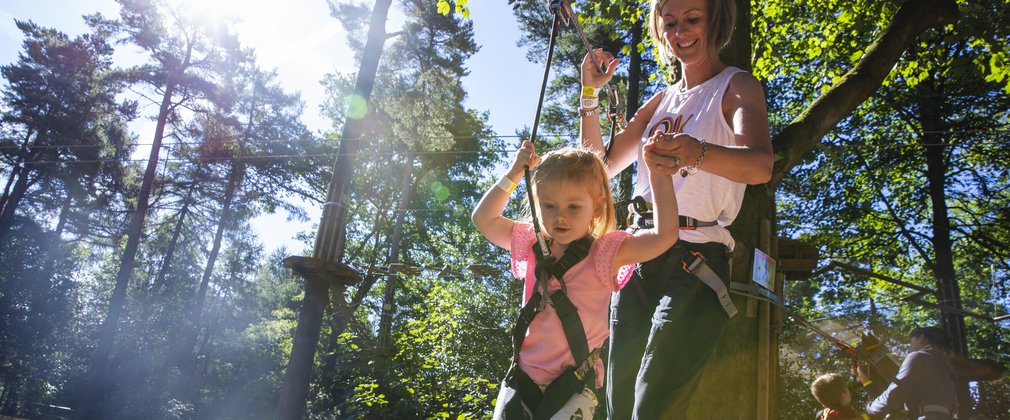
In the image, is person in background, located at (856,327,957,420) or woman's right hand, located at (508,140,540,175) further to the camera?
person in background, located at (856,327,957,420)

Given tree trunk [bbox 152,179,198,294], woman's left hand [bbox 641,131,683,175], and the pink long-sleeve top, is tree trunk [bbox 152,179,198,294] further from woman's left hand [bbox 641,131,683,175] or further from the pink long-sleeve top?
woman's left hand [bbox 641,131,683,175]

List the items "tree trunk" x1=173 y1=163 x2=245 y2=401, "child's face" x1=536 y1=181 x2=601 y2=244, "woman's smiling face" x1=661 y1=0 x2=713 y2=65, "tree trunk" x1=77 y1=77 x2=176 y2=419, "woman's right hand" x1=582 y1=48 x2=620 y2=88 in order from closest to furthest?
"child's face" x1=536 y1=181 x2=601 y2=244, "woman's smiling face" x1=661 y1=0 x2=713 y2=65, "woman's right hand" x1=582 y1=48 x2=620 y2=88, "tree trunk" x1=77 y1=77 x2=176 y2=419, "tree trunk" x1=173 y1=163 x2=245 y2=401

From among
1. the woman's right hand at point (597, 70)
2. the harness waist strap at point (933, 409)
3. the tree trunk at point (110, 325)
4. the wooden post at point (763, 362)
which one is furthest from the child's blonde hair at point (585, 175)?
the tree trunk at point (110, 325)

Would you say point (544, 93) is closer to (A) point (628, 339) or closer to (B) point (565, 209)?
(B) point (565, 209)

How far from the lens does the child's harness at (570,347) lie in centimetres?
213

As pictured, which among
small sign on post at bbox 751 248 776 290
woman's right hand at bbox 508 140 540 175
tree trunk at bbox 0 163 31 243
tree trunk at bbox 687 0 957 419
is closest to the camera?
woman's right hand at bbox 508 140 540 175

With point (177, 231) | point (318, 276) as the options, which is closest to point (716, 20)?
point (318, 276)

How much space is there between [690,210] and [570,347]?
67cm

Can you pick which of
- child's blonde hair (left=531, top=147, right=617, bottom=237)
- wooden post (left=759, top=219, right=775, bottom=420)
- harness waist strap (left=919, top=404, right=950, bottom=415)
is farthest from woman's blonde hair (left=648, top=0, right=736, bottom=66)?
harness waist strap (left=919, top=404, right=950, bottom=415)

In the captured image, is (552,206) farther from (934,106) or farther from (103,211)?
(103,211)

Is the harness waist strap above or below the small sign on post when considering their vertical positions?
below

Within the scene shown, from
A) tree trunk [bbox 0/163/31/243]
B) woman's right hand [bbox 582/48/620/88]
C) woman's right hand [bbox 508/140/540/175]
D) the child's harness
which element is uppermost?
tree trunk [bbox 0/163/31/243]

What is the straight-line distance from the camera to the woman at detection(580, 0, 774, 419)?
7.14 ft

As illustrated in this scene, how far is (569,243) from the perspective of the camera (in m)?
2.41
